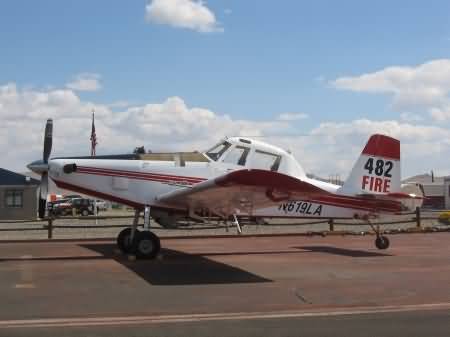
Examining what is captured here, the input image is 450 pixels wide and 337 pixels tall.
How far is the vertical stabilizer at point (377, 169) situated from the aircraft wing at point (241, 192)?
383cm

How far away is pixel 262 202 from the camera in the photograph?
13.1 metres

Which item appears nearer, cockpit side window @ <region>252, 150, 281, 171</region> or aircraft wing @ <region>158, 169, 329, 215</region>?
aircraft wing @ <region>158, 169, 329, 215</region>

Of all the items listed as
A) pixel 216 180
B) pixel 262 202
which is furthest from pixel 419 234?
pixel 216 180

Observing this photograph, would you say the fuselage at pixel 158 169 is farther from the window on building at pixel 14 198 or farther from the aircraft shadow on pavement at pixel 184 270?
the window on building at pixel 14 198

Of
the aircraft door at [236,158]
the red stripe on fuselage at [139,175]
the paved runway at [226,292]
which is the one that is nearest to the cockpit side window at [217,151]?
the aircraft door at [236,158]

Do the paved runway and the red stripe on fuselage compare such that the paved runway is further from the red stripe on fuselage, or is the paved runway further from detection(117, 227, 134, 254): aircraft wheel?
the red stripe on fuselage

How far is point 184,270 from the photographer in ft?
38.9

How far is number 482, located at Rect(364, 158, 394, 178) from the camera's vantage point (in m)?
16.4

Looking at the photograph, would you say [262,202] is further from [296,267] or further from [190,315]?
[190,315]

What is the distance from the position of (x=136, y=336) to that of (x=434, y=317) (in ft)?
11.9

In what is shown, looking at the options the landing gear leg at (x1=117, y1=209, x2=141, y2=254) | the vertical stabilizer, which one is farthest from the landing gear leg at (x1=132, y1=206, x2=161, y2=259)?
the vertical stabilizer

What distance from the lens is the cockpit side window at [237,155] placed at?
14.4 metres

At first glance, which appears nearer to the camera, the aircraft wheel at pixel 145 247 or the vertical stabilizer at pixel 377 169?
the aircraft wheel at pixel 145 247

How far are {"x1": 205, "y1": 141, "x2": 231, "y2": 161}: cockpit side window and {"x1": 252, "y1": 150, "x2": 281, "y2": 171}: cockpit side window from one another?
28.8 inches
